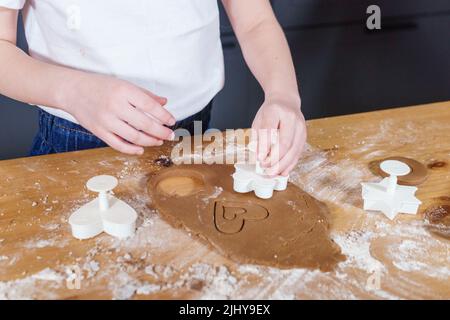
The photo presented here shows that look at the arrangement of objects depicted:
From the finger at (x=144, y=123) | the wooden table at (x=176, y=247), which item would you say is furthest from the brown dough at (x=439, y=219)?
the finger at (x=144, y=123)

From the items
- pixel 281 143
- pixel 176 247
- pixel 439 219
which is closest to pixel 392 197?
pixel 439 219

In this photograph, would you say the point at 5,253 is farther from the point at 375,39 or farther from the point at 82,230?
the point at 375,39

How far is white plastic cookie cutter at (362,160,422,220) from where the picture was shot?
78cm

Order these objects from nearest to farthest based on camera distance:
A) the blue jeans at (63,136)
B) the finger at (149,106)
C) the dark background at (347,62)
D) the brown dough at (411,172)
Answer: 1. the finger at (149,106)
2. the brown dough at (411,172)
3. the blue jeans at (63,136)
4. the dark background at (347,62)

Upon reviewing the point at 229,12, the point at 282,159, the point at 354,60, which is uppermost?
the point at 229,12

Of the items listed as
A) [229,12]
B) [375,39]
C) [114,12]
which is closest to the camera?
[114,12]

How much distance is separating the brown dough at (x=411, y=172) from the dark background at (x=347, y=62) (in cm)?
82

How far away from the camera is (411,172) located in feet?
2.85

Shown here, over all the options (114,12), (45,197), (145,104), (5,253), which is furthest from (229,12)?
(5,253)

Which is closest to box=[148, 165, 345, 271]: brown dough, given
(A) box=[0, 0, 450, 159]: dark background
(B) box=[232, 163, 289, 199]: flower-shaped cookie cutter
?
(B) box=[232, 163, 289, 199]: flower-shaped cookie cutter

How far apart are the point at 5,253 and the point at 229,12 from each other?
0.59 meters

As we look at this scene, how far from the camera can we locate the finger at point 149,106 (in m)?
0.74

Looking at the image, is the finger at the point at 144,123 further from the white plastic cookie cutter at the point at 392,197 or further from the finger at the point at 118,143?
the white plastic cookie cutter at the point at 392,197
